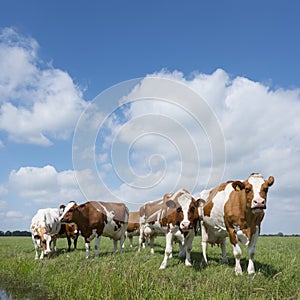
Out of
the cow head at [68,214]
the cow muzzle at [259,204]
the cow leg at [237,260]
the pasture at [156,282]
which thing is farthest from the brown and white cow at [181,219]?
the cow head at [68,214]

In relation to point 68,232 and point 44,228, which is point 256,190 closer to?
point 44,228

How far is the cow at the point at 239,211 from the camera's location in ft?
29.6

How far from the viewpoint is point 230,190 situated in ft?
35.3

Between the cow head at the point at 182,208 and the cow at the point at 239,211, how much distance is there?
2.37ft

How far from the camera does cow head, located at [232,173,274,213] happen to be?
28.3 ft

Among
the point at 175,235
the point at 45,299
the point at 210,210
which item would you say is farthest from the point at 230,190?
the point at 45,299

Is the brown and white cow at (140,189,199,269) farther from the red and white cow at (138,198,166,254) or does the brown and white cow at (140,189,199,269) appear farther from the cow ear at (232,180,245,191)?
the red and white cow at (138,198,166,254)

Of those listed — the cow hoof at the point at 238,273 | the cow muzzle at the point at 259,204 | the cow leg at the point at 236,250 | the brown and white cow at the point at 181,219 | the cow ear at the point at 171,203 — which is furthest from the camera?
the cow ear at the point at 171,203

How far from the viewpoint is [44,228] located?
1645 cm

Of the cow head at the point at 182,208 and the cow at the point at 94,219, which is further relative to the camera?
the cow at the point at 94,219

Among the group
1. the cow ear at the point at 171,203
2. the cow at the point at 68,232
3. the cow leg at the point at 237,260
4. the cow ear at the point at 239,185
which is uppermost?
the cow ear at the point at 239,185

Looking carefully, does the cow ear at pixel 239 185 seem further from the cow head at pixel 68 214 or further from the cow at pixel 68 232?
the cow at pixel 68 232

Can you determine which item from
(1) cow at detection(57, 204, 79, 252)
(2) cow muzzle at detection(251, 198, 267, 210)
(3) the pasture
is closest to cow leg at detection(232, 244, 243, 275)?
(3) the pasture

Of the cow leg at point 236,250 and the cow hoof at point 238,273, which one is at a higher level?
the cow leg at point 236,250
